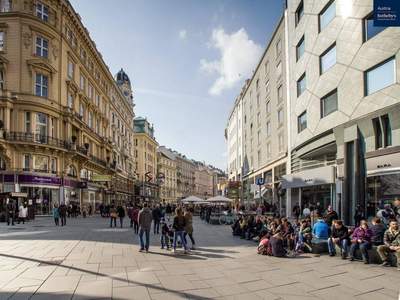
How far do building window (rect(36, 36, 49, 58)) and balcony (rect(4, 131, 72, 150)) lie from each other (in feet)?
26.8

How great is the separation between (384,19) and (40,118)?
121 ft

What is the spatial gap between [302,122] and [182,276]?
885 inches

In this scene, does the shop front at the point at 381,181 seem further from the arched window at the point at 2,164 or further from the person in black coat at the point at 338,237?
the arched window at the point at 2,164

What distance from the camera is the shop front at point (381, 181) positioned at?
17844 mm

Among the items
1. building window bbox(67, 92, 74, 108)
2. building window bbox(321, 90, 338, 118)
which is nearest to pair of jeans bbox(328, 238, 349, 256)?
building window bbox(321, 90, 338, 118)

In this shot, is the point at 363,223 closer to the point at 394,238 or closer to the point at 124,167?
the point at 394,238

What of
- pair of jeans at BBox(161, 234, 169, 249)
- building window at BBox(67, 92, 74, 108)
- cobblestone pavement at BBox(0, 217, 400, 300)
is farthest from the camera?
building window at BBox(67, 92, 74, 108)

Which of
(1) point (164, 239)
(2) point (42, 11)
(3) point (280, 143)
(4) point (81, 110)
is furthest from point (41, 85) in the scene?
(1) point (164, 239)

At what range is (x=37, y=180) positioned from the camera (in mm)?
37219

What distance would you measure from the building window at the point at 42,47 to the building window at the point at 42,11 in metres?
2.17

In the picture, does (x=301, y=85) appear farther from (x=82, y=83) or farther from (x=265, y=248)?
(x=82, y=83)

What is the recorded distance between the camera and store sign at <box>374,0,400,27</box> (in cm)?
710

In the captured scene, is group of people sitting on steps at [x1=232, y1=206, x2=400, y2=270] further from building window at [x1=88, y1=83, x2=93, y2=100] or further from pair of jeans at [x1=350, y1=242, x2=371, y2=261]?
building window at [x1=88, y1=83, x2=93, y2=100]

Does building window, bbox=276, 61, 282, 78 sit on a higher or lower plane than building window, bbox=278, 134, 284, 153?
higher
